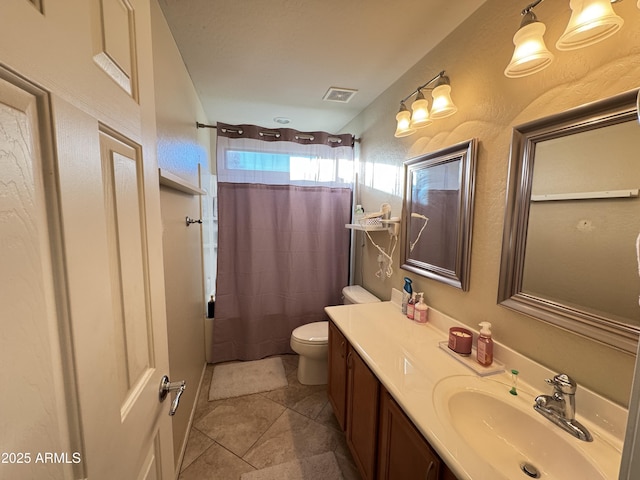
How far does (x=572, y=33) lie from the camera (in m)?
0.77

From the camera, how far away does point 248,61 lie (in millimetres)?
1731

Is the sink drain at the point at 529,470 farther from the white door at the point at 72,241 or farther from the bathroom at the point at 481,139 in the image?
the white door at the point at 72,241

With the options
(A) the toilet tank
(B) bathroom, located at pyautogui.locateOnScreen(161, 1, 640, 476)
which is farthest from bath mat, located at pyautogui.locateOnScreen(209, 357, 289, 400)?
(B) bathroom, located at pyautogui.locateOnScreen(161, 1, 640, 476)

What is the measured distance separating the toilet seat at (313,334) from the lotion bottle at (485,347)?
3.97 ft

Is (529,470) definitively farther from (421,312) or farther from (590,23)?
(590,23)

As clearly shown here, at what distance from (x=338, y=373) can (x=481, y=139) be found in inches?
59.9

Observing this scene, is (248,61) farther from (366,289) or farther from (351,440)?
(351,440)

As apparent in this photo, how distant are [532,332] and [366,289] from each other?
4.83 feet

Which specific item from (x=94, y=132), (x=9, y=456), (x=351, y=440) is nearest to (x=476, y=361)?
(x=351, y=440)

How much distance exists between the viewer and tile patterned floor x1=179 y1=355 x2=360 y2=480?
1.55m

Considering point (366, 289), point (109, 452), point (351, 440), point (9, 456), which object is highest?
point (9, 456)

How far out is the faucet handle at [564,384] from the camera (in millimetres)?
846

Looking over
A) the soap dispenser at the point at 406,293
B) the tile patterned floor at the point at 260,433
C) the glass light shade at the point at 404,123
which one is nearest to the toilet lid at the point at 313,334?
the tile patterned floor at the point at 260,433

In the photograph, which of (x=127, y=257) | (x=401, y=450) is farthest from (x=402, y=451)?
(x=127, y=257)
